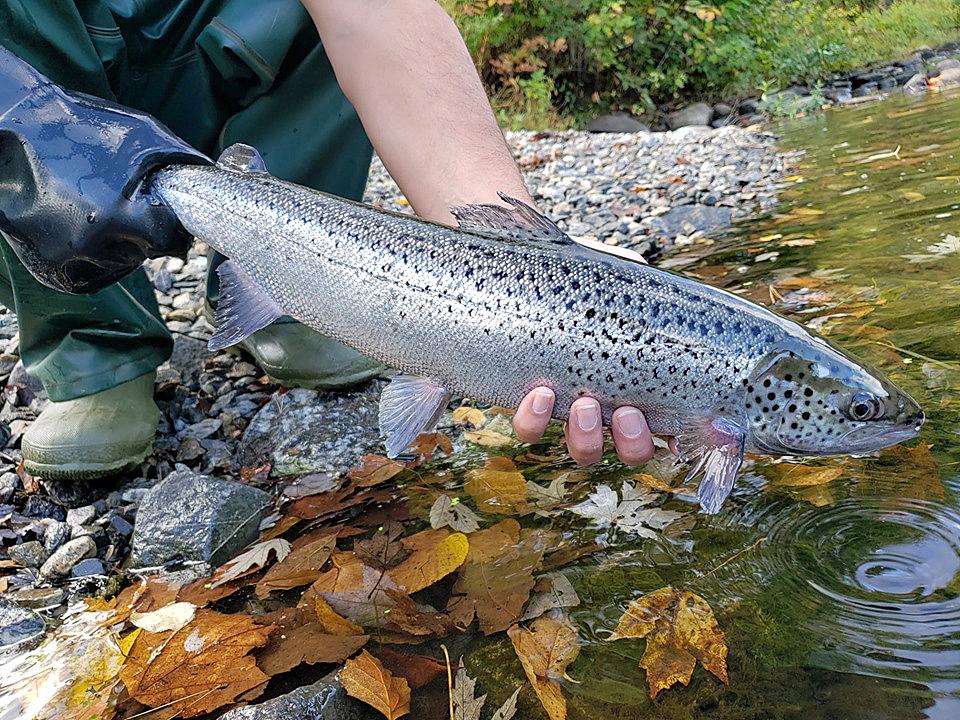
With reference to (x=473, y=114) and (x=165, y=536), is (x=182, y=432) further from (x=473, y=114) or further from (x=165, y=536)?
(x=473, y=114)

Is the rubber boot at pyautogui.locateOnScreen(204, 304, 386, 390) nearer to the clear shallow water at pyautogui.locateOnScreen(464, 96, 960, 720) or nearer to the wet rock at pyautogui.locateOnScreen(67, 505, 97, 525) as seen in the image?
the wet rock at pyautogui.locateOnScreen(67, 505, 97, 525)

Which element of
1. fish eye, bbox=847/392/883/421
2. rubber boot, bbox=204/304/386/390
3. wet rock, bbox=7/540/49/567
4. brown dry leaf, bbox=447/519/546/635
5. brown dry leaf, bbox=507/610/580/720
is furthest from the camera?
rubber boot, bbox=204/304/386/390

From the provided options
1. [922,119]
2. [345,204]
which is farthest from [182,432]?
[922,119]

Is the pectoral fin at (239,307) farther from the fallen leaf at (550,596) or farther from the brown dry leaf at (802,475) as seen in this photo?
the brown dry leaf at (802,475)

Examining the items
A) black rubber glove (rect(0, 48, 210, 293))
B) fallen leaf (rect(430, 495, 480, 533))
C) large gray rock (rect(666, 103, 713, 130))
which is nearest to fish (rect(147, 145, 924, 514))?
black rubber glove (rect(0, 48, 210, 293))

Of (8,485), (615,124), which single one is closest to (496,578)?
(8,485)

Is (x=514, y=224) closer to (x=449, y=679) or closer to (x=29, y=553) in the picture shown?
(x=449, y=679)
